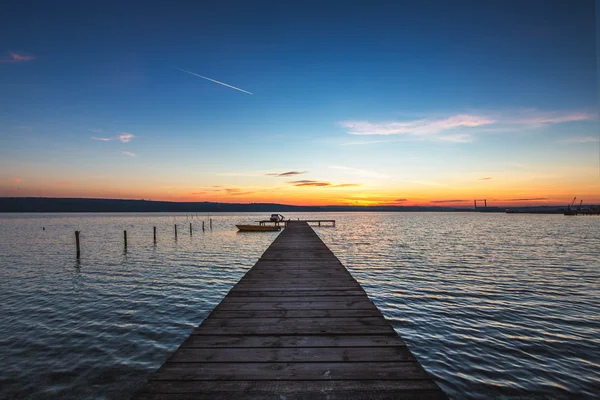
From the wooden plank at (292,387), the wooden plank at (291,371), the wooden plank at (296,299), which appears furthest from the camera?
the wooden plank at (296,299)

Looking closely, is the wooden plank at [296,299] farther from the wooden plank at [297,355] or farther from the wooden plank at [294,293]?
the wooden plank at [297,355]

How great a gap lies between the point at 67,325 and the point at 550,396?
1214 cm

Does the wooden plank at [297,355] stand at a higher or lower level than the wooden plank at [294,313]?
higher

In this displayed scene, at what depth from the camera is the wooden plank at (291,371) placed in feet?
11.4

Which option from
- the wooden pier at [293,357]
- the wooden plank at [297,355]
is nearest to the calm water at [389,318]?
the wooden pier at [293,357]

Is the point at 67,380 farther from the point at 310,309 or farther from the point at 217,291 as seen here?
the point at 217,291

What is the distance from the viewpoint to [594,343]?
7.66 metres

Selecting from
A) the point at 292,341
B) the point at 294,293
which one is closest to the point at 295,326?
the point at 292,341

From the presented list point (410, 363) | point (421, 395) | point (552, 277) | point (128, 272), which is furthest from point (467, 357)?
point (128, 272)

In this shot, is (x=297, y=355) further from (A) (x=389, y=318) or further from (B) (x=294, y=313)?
(A) (x=389, y=318)

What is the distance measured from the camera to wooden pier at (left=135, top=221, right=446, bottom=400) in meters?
3.23

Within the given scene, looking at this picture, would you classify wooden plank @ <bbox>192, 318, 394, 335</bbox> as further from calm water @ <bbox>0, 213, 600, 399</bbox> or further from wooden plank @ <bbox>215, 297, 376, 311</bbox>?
calm water @ <bbox>0, 213, 600, 399</bbox>

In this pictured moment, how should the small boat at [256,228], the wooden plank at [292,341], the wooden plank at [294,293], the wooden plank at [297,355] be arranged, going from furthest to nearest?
the small boat at [256,228], the wooden plank at [294,293], the wooden plank at [292,341], the wooden plank at [297,355]

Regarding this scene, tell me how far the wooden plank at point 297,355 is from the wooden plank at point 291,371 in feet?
0.35
